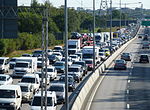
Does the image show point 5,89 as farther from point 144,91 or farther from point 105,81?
A: point 105,81

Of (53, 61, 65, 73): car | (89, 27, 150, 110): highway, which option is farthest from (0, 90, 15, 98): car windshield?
(53, 61, 65, 73): car

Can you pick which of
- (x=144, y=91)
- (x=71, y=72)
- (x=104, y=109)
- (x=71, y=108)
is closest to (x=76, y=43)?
(x=71, y=72)

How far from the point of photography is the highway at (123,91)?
3422 cm

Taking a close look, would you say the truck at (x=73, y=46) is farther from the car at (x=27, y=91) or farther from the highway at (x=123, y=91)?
the car at (x=27, y=91)

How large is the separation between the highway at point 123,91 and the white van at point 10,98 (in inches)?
196

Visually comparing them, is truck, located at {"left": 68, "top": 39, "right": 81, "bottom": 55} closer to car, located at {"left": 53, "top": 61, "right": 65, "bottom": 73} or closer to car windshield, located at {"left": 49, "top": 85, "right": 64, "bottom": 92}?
car, located at {"left": 53, "top": 61, "right": 65, "bottom": 73}

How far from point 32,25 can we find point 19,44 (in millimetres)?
18372

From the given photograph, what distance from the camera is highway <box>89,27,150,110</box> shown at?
112 ft

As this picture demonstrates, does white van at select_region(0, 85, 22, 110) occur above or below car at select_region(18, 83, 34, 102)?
above

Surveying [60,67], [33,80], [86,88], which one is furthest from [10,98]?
[60,67]

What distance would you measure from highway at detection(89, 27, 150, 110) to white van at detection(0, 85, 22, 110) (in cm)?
498

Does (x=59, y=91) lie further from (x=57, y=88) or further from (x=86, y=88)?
(x=86, y=88)

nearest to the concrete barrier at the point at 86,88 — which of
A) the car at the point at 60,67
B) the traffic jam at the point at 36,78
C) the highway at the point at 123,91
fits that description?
the highway at the point at 123,91

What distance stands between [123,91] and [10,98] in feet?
48.6
